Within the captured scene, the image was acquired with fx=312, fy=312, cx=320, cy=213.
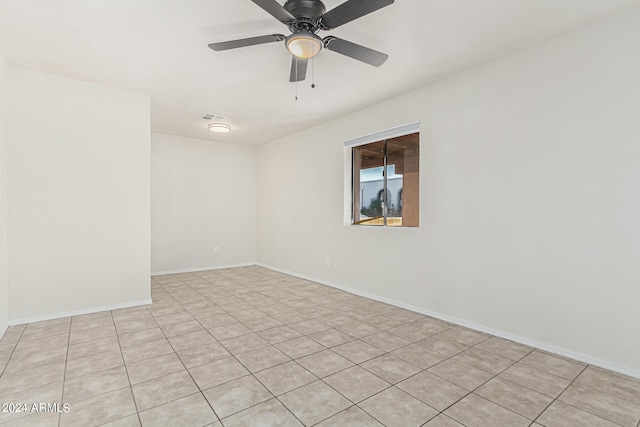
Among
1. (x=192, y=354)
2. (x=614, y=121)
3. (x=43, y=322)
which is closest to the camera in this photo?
(x=614, y=121)

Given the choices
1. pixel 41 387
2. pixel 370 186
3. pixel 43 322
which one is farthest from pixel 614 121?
pixel 43 322

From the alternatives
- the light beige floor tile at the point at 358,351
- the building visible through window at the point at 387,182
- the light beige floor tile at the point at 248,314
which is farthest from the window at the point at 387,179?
the light beige floor tile at the point at 248,314

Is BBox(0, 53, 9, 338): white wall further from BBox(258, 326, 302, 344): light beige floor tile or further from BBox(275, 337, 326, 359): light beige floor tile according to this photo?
BBox(275, 337, 326, 359): light beige floor tile

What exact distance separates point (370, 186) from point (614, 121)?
253 cm

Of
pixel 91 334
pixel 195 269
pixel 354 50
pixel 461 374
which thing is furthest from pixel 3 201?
pixel 461 374

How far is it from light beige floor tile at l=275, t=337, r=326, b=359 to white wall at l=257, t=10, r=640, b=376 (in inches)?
55.0

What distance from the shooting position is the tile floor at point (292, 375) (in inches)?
65.4

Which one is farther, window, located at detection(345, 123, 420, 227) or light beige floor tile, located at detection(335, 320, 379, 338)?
window, located at detection(345, 123, 420, 227)

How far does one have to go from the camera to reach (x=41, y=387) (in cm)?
191

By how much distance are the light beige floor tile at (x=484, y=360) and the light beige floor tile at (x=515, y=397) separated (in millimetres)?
172

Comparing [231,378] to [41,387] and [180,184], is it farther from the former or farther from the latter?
[180,184]

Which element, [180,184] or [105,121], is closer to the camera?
[105,121]

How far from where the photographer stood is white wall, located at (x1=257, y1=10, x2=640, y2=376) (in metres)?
2.14

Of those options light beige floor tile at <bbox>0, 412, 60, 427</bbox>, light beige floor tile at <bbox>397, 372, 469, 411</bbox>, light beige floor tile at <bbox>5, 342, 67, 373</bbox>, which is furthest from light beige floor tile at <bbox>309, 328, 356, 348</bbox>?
light beige floor tile at <bbox>5, 342, 67, 373</bbox>
